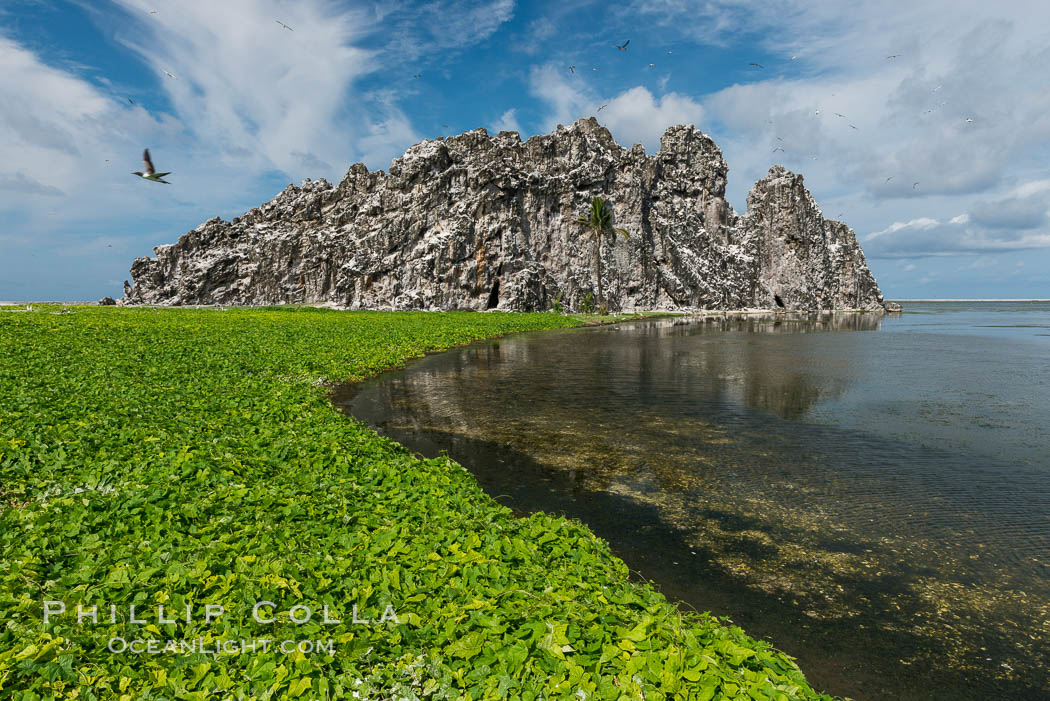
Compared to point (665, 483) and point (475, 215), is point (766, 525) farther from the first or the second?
point (475, 215)

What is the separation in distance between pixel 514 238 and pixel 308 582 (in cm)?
8463

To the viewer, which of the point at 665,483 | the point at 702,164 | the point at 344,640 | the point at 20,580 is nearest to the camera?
the point at 344,640

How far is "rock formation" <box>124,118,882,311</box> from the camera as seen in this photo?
87.2 meters

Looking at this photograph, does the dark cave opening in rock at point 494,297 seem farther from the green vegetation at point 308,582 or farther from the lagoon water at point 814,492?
the green vegetation at point 308,582

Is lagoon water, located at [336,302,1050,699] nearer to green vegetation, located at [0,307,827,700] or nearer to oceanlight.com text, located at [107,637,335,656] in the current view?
green vegetation, located at [0,307,827,700]

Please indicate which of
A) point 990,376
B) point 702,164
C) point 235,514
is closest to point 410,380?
point 235,514

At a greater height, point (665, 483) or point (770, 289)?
point (770, 289)

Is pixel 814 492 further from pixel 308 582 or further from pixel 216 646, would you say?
pixel 216 646

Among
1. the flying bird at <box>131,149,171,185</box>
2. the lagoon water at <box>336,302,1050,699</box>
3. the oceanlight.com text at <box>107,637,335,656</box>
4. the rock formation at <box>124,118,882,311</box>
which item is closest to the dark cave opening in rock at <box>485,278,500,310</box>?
the rock formation at <box>124,118,882,311</box>

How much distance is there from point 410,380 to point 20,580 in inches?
727

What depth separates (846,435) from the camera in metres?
14.8

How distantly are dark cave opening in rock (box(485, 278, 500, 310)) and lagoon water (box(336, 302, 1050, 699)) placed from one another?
61990 millimetres

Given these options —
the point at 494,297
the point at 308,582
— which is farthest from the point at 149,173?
the point at 494,297

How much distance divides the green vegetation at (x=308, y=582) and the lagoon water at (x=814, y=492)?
119 centimetres
